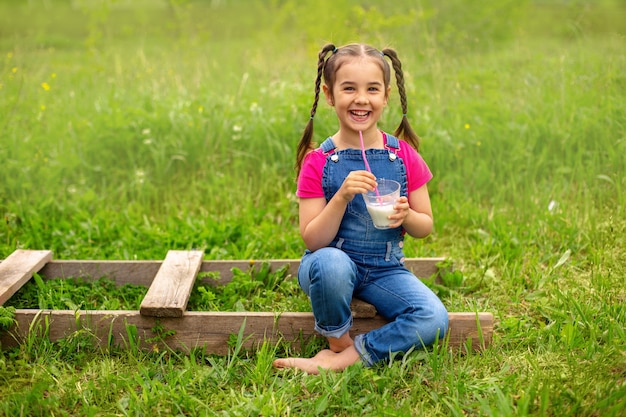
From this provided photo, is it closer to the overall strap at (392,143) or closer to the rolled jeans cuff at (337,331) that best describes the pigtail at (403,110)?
the overall strap at (392,143)

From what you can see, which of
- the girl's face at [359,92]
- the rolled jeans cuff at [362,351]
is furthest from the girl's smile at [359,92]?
the rolled jeans cuff at [362,351]

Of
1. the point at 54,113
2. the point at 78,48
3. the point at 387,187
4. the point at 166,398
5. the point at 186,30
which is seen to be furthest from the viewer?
the point at 78,48

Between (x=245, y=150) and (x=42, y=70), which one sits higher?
(x=42, y=70)

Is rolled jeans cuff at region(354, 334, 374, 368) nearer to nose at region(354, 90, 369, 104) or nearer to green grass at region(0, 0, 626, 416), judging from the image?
green grass at region(0, 0, 626, 416)

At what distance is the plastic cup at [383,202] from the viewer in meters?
2.11

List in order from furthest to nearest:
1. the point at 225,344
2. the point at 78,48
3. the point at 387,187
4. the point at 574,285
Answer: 1. the point at 78,48
2. the point at 574,285
3. the point at 225,344
4. the point at 387,187

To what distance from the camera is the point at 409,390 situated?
203 centimetres

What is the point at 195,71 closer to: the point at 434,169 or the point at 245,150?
the point at 245,150

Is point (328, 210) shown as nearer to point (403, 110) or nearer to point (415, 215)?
point (415, 215)

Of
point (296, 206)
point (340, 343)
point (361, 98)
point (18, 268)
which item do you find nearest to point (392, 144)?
point (361, 98)

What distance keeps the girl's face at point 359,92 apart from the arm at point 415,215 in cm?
33

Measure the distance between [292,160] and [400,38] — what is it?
2.26 meters

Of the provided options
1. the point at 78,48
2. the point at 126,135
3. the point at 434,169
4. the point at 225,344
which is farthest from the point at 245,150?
the point at 78,48

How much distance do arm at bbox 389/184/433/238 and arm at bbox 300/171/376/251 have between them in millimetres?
135
